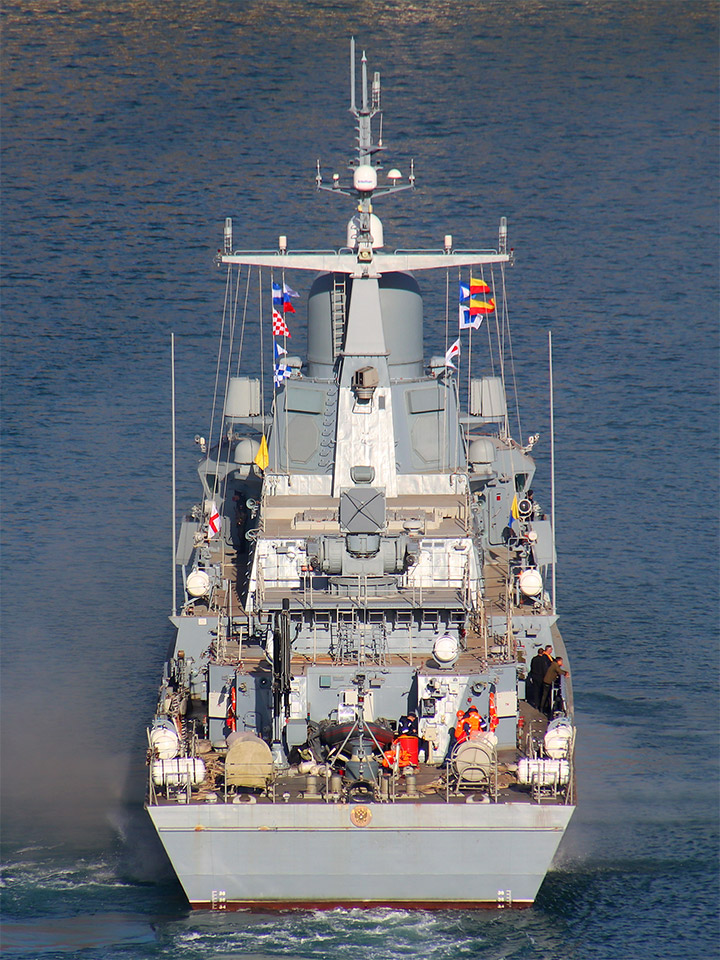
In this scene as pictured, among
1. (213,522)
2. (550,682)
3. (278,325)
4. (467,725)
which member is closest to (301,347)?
(278,325)

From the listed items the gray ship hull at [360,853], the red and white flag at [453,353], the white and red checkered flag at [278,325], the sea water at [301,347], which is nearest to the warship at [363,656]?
the gray ship hull at [360,853]

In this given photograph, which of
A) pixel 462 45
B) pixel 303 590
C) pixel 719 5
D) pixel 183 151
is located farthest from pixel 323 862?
pixel 719 5

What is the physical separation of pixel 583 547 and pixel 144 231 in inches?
998

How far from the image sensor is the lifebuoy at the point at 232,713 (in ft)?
90.7

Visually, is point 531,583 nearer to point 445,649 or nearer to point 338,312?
point 445,649

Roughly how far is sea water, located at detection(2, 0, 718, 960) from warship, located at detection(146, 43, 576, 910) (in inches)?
48.4

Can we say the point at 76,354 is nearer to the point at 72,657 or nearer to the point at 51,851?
the point at 72,657

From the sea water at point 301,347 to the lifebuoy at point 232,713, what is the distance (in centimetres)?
260

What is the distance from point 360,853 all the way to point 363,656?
3.36 meters

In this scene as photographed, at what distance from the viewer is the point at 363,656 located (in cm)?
2762

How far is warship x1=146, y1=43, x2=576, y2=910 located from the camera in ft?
83.7

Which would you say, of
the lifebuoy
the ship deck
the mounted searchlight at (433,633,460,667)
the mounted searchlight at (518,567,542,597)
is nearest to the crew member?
the mounted searchlight at (518,567,542,597)

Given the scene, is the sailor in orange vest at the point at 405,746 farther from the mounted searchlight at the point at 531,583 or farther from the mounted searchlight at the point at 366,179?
the mounted searchlight at the point at 366,179

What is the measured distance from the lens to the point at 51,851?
2889 centimetres
